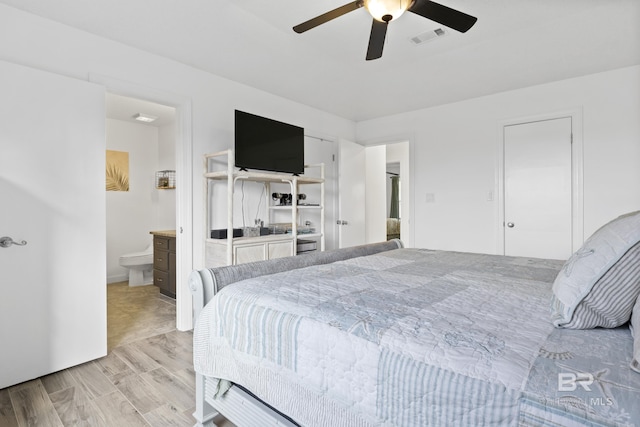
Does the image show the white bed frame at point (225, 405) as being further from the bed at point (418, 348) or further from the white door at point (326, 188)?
the white door at point (326, 188)

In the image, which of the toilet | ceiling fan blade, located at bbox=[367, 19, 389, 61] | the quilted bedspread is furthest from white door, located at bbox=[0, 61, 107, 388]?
the toilet

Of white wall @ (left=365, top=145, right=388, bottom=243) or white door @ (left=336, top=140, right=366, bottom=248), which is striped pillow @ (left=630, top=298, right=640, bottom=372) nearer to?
white door @ (left=336, top=140, right=366, bottom=248)

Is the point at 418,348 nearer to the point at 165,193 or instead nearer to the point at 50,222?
the point at 50,222

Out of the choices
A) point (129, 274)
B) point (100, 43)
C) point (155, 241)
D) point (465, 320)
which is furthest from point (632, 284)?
point (129, 274)

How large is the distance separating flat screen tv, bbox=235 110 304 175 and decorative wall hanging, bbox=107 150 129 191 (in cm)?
273

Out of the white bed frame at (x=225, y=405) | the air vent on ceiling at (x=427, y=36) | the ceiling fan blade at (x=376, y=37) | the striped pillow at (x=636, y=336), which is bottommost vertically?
the white bed frame at (x=225, y=405)

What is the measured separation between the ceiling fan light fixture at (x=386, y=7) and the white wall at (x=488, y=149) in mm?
2555

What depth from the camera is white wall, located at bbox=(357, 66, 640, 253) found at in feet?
10.2

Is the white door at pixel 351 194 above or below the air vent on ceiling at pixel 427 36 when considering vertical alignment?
below

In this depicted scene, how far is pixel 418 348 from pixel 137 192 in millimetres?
5138

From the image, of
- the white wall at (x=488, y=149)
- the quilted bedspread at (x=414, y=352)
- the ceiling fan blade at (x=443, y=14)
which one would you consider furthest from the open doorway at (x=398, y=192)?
the quilted bedspread at (x=414, y=352)

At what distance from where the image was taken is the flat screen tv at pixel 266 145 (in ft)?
9.96

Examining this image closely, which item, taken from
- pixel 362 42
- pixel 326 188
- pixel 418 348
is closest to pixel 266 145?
pixel 362 42

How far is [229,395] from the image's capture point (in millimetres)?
1384
